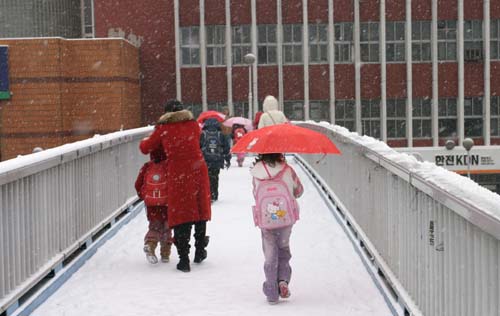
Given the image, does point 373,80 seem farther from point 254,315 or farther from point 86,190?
point 254,315

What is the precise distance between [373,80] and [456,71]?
4.37 metres

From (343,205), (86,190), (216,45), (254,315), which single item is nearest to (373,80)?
(216,45)

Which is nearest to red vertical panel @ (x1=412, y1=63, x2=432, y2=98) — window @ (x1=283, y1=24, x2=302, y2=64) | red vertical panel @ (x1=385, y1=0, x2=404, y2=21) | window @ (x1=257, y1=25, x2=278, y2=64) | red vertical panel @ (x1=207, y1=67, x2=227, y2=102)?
Answer: red vertical panel @ (x1=385, y1=0, x2=404, y2=21)

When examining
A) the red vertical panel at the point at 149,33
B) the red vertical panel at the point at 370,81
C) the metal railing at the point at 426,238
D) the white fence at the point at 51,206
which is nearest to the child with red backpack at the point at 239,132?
the white fence at the point at 51,206

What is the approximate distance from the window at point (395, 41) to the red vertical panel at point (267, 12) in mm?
5916

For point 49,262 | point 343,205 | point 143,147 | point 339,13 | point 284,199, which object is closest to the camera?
point 284,199

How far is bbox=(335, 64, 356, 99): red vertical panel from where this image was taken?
157ft

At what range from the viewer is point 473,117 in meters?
47.6

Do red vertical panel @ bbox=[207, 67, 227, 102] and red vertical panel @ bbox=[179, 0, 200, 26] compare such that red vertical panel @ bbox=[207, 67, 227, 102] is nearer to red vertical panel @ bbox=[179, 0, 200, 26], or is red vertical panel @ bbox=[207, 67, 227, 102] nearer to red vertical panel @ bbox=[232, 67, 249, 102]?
red vertical panel @ bbox=[232, 67, 249, 102]

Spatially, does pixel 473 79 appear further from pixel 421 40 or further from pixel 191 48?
pixel 191 48

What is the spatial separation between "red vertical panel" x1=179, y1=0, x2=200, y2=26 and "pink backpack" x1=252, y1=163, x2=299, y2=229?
40421mm

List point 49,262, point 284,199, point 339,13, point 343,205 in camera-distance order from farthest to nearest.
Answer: point 339,13 → point 343,205 → point 49,262 → point 284,199

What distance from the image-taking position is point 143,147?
9.73 m

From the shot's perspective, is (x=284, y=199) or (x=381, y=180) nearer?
(x=284, y=199)
